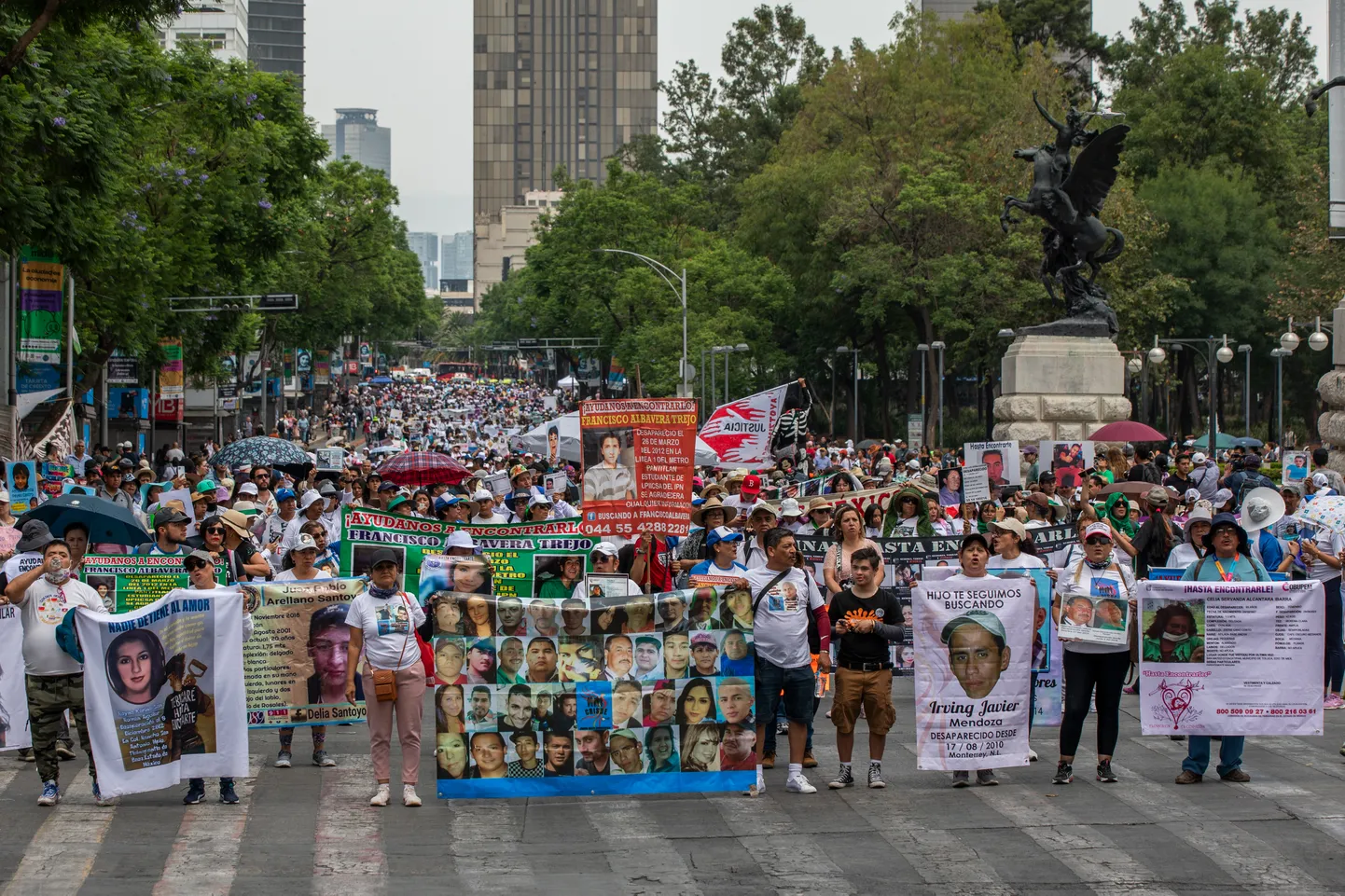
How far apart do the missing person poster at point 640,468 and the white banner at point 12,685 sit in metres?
4.88

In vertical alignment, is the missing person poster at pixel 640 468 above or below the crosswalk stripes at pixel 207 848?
above

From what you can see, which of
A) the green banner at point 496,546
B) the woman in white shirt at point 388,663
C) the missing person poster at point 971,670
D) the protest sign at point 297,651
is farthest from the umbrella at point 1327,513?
the protest sign at point 297,651

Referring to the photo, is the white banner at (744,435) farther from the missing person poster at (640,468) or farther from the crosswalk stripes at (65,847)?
the crosswalk stripes at (65,847)

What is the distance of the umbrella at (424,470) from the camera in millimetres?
24625

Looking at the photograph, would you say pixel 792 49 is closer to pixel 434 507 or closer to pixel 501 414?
pixel 501 414

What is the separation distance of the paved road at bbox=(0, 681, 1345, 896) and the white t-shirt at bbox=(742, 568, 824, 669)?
830 millimetres

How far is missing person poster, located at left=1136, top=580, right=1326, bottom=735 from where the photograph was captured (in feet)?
36.6

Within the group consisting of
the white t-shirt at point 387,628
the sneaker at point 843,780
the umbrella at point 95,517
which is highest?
the umbrella at point 95,517

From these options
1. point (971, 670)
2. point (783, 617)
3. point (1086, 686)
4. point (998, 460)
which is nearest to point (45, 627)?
point (783, 617)

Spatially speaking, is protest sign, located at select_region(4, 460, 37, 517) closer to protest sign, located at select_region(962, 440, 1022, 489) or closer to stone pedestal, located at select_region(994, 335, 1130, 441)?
protest sign, located at select_region(962, 440, 1022, 489)

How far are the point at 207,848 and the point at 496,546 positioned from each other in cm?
484

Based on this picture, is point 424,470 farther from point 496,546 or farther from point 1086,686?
point 1086,686

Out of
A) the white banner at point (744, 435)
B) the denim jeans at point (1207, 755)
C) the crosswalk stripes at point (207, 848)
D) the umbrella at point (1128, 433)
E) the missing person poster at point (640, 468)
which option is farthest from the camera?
the umbrella at point (1128, 433)

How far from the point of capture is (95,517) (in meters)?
13.1
